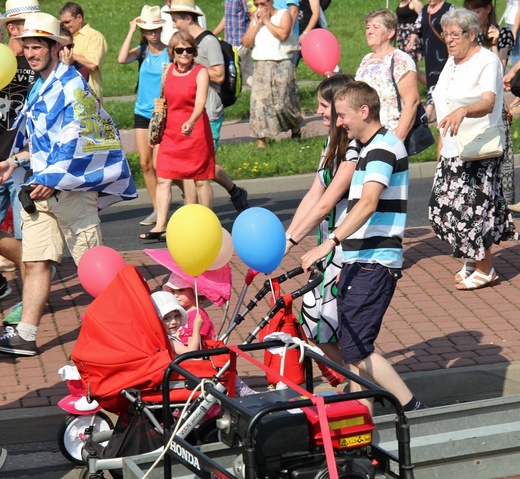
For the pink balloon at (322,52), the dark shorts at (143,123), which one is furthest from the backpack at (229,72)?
the pink balloon at (322,52)

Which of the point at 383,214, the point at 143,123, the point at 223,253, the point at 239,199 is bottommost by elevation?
the point at 239,199

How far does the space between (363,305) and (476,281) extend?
306 centimetres

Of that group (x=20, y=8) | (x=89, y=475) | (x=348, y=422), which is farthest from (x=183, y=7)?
(x=348, y=422)


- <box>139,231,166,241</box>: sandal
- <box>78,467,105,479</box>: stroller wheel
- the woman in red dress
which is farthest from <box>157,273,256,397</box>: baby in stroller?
<box>139,231,166,241</box>: sandal

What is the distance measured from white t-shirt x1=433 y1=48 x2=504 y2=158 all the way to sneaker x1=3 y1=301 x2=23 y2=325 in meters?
3.35

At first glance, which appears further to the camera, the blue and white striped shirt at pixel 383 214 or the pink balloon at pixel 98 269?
the pink balloon at pixel 98 269

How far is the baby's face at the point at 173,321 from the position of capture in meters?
6.07

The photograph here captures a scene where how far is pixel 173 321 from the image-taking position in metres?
6.09

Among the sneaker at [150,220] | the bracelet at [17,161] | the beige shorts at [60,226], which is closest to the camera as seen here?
the beige shorts at [60,226]

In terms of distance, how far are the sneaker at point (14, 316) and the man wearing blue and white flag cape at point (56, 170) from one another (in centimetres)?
48

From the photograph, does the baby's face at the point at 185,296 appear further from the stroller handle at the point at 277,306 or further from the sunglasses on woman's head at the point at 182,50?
the sunglasses on woman's head at the point at 182,50

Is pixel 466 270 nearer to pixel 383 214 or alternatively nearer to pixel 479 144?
pixel 479 144

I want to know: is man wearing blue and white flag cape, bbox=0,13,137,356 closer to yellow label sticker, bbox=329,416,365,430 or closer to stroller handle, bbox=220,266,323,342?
stroller handle, bbox=220,266,323,342

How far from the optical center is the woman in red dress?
10398mm
